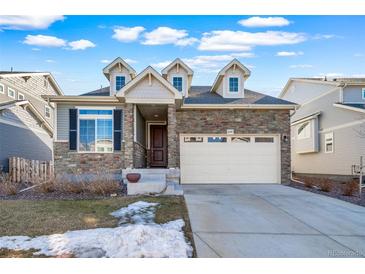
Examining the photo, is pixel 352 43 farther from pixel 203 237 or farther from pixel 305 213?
pixel 203 237

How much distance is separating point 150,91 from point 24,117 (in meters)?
9.75

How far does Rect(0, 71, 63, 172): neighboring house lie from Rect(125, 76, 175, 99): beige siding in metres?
5.16

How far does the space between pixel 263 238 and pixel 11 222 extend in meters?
5.20

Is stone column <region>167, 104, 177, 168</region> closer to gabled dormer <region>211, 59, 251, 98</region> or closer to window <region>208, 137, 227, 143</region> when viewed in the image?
window <region>208, 137, 227, 143</region>

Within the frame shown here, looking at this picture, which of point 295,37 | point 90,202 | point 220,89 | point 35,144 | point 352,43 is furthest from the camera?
point 35,144

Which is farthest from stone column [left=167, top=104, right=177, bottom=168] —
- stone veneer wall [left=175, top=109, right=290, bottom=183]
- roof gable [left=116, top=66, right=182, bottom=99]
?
stone veneer wall [left=175, top=109, right=290, bottom=183]

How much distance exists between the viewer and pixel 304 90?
735 inches

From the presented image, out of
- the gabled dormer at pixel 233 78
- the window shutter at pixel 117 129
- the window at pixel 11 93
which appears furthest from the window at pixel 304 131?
the window at pixel 11 93

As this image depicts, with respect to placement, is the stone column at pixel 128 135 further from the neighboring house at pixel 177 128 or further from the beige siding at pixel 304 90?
the beige siding at pixel 304 90

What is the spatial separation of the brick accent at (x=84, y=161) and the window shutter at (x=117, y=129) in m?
0.33

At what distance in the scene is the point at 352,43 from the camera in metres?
11.6

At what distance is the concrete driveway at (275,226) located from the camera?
15.4ft
